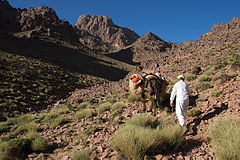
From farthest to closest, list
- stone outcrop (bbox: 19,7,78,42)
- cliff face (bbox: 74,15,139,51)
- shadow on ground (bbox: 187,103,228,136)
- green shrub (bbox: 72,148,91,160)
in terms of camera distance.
Result: cliff face (bbox: 74,15,139,51)
stone outcrop (bbox: 19,7,78,42)
shadow on ground (bbox: 187,103,228,136)
green shrub (bbox: 72,148,91,160)

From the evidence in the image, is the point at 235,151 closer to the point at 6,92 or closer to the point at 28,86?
the point at 6,92

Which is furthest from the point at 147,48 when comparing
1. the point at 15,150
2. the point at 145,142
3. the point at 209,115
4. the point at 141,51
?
the point at 145,142

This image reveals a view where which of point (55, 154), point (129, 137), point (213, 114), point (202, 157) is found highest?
point (213, 114)

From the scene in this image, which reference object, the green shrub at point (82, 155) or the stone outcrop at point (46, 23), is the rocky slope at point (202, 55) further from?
the stone outcrop at point (46, 23)

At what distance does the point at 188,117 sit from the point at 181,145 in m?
2.14

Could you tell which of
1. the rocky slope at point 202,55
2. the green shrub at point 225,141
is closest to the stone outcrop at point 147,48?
the rocky slope at point 202,55

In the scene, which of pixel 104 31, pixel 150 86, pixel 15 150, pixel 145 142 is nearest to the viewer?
pixel 145 142

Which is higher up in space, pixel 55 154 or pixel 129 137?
pixel 129 137

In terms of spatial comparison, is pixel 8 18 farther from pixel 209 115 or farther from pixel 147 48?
pixel 209 115

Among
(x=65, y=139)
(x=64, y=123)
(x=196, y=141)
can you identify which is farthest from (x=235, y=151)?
(x=64, y=123)

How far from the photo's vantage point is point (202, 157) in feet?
9.02

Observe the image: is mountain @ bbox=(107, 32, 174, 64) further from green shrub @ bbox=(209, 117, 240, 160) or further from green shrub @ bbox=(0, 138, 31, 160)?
green shrub @ bbox=(209, 117, 240, 160)

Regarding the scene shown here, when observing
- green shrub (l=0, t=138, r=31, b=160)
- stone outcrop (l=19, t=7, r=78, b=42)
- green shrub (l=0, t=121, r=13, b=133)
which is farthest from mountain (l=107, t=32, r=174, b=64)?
green shrub (l=0, t=138, r=31, b=160)

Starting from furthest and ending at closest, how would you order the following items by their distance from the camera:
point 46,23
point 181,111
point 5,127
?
point 46,23 → point 5,127 → point 181,111
